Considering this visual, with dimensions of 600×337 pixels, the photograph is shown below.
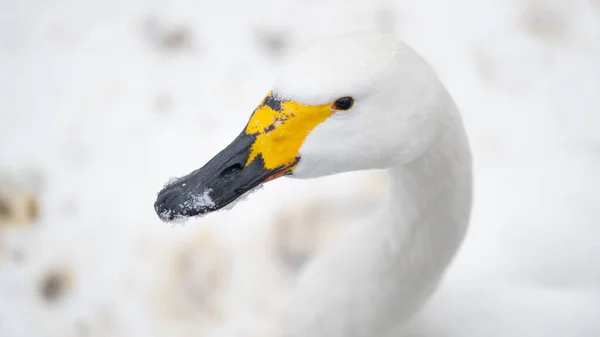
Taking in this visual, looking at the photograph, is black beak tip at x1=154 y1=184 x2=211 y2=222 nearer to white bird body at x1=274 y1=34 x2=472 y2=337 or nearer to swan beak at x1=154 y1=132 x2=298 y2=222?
swan beak at x1=154 y1=132 x2=298 y2=222

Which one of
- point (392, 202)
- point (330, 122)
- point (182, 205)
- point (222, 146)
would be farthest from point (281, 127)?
point (222, 146)

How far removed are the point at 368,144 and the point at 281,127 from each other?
11cm

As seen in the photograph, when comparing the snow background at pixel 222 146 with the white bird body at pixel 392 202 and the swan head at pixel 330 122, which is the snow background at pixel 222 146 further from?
the swan head at pixel 330 122

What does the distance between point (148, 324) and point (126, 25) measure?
1.03 meters

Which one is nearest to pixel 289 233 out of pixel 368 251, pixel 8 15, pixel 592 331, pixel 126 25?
pixel 368 251

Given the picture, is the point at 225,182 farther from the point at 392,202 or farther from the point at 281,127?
the point at 392,202

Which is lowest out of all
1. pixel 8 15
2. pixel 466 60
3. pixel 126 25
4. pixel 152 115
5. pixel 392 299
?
pixel 392 299

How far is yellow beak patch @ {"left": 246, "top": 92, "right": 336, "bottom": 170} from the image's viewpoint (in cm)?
81

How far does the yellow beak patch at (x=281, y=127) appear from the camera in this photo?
0.81 meters

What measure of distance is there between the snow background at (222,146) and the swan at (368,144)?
1.20 feet

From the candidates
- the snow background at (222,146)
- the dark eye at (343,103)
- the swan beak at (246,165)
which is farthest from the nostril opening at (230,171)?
the snow background at (222,146)

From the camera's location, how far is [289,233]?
1.66 metres

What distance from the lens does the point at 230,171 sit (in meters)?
0.87

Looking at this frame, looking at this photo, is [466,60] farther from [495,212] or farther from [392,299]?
[392,299]
